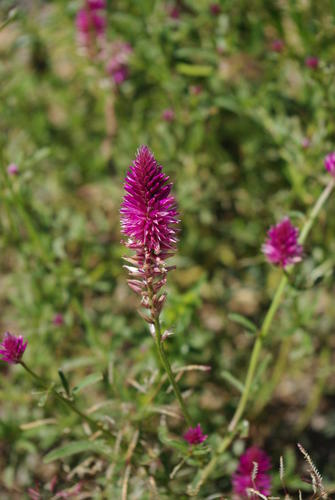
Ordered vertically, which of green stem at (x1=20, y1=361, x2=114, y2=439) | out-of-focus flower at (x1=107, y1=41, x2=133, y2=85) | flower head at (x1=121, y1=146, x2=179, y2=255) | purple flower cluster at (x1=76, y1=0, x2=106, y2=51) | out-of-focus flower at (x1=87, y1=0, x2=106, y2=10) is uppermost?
out-of-focus flower at (x1=87, y1=0, x2=106, y2=10)

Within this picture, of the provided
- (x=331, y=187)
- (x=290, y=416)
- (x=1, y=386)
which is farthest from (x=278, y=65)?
(x=1, y=386)

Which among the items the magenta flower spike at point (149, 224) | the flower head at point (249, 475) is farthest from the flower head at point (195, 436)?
the magenta flower spike at point (149, 224)

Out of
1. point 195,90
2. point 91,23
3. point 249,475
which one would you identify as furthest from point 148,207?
point 91,23

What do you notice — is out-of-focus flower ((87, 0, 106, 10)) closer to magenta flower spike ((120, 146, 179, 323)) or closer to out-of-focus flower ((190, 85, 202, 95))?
out-of-focus flower ((190, 85, 202, 95))

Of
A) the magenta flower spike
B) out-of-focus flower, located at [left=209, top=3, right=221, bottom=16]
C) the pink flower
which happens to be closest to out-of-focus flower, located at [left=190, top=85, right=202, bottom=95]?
out-of-focus flower, located at [left=209, top=3, right=221, bottom=16]

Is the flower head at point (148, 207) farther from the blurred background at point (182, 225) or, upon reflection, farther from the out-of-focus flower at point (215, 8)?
the out-of-focus flower at point (215, 8)

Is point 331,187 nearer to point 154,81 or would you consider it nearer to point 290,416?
point 290,416
